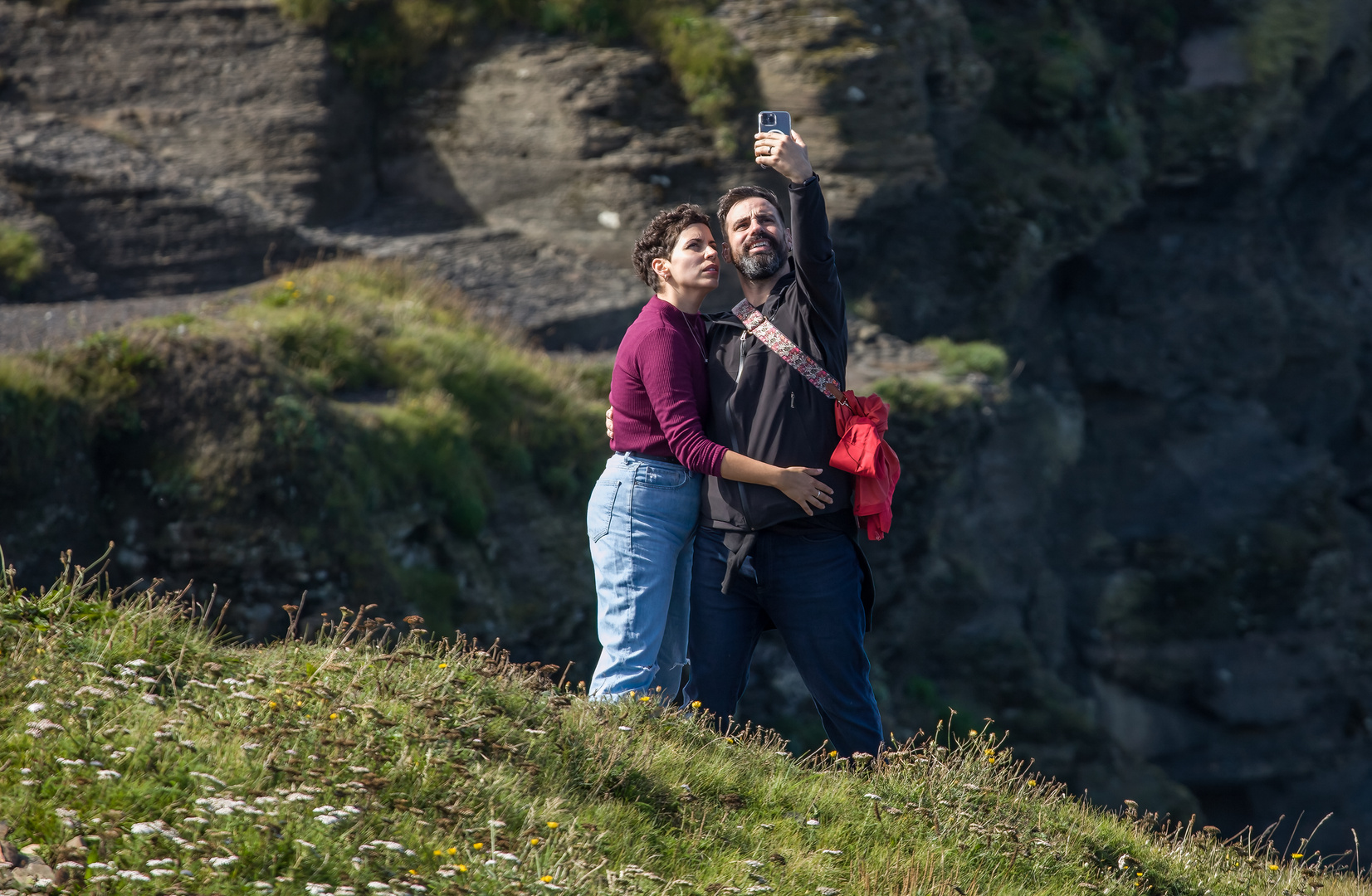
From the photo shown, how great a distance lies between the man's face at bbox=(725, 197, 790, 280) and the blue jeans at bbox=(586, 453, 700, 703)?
0.85 m

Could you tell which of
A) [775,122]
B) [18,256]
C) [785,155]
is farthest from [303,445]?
[785,155]

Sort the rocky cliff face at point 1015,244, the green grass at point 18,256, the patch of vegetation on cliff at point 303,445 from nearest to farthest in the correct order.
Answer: the patch of vegetation on cliff at point 303,445, the green grass at point 18,256, the rocky cliff face at point 1015,244

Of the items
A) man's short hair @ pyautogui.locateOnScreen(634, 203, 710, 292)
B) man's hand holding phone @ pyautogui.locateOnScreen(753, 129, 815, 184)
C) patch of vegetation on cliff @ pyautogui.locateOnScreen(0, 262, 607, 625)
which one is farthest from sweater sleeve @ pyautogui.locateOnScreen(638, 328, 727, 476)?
patch of vegetation on cliff @ pyautogui.locateOnScreen(0, 262, 607, 625)

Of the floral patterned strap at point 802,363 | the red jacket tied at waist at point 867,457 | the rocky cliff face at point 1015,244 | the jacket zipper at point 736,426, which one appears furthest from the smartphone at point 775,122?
the rocky cliff face at point 1015,244

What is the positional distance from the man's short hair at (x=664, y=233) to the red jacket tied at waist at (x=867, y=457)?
2.92 ft

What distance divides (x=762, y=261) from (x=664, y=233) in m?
0.40

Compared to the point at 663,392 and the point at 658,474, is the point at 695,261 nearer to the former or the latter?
the point at 663,392

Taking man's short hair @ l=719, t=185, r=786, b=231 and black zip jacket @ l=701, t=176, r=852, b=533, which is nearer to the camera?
black zip jacket @ l=701, t=176, r=852, b=533

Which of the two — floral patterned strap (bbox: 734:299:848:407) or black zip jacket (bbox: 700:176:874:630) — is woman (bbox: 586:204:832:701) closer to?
black zip jacket (bbox: 700:176:874:630)

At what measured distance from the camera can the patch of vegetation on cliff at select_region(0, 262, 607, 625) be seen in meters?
9.74

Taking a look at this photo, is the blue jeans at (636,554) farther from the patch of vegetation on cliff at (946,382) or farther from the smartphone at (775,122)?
the patch of vegetation on cliff at (946,382)

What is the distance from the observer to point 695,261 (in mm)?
4703

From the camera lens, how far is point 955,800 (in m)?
4.58

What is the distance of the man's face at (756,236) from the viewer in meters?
4.80
